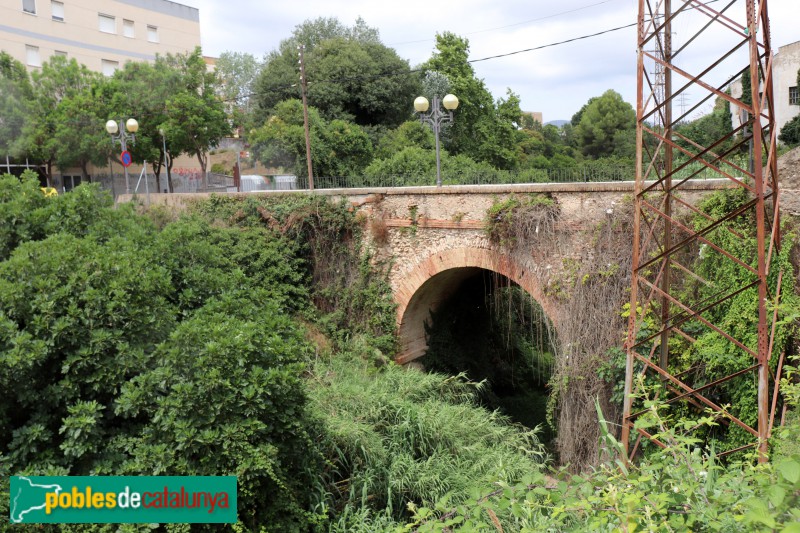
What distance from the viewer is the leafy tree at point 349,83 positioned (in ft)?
85.8

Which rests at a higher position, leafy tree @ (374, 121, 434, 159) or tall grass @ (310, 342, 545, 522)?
leafy tree @ (374, 121, 434, 159)

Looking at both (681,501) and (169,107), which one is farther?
(169,107)

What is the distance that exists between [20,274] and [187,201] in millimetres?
9191

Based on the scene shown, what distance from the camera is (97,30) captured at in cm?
2664

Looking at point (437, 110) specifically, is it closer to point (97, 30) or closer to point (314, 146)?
point (314, 146)

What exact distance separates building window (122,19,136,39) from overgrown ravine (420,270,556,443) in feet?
74.2

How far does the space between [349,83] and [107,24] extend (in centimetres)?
1064

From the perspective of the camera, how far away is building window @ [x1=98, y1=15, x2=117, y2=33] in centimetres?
2681

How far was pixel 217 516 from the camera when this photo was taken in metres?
5.21

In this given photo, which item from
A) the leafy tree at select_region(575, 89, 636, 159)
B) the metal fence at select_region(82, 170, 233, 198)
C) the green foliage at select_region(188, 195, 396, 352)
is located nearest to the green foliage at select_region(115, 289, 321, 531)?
the green foliage at select_region(188, 195, 396, 352)

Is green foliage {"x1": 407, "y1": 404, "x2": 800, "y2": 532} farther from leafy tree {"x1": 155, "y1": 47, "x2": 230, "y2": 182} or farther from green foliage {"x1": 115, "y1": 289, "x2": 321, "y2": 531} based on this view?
leafy tree {"x1": 155, "y1": 47, "x2": 230, "y2": 182}

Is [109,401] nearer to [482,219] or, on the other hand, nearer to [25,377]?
[25,377]

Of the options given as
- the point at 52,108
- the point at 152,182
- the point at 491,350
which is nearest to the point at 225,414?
the point at 491,350

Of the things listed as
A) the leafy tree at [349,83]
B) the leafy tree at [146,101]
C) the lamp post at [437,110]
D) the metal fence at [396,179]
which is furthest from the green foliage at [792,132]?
the leafy tree at [146,101]
